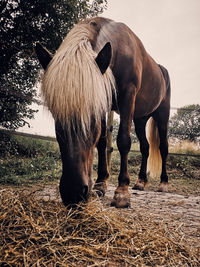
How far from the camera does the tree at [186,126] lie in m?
8.66

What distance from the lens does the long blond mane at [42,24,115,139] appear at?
1.51m

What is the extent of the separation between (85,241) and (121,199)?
1182mm

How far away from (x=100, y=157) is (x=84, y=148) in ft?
5.29

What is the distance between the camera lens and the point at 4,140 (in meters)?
5.26

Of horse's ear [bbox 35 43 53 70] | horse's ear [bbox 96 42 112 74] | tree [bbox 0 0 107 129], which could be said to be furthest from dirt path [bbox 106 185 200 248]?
tree [bbox 0 0 107 129]

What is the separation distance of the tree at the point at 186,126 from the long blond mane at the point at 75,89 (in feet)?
23.8

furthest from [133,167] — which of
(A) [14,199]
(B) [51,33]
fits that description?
(A) [14,199]

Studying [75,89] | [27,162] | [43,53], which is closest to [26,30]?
[27,162]

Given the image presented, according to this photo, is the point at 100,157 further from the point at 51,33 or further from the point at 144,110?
the point at 51,33

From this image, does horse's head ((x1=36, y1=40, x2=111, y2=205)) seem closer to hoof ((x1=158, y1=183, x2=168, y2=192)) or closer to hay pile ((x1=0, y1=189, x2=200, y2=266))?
hay pile ((x1=0, y1=189, x2=200, y2=266))

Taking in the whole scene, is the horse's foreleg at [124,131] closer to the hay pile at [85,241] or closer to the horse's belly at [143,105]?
the horse's belly at [143,105]

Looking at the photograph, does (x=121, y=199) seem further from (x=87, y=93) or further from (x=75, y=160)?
(x=87, y=93)

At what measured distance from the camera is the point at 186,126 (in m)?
9.03

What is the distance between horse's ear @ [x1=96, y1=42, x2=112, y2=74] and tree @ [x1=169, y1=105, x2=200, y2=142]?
7.08 meters
